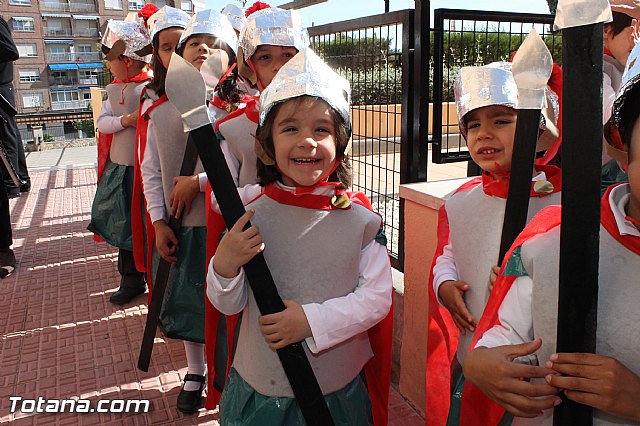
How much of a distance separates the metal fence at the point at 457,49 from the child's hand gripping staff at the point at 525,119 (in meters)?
1.47

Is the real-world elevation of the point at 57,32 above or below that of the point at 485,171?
above

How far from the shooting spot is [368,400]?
1667mm

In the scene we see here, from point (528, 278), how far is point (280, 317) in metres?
0.59

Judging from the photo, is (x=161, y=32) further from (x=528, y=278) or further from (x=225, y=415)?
(x=528, y=278)

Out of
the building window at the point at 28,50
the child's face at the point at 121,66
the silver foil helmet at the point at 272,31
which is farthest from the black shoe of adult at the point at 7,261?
the building window at the point at 28,50

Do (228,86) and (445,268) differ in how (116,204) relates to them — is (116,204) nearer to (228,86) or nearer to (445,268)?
(228,86)

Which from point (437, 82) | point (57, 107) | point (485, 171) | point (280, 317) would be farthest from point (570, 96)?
point (57, 107)

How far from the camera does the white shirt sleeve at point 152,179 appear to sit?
252 centimetres

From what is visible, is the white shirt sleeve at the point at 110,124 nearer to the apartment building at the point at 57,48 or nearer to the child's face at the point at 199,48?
the child's face at the point at 199,48

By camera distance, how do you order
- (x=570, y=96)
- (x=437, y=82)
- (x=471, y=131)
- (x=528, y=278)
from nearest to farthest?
(x=570, y=96), (x=528, y=278), (x=471, y=131), (x=437, y=82)

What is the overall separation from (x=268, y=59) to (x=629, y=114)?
158 centimetres

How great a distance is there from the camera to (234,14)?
11.8 feet

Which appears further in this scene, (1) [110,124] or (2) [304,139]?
(1) [110,124]

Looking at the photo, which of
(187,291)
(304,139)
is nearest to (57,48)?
(187,291)
